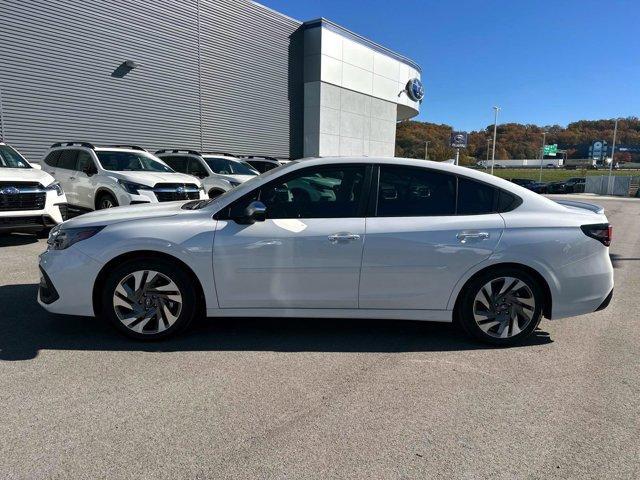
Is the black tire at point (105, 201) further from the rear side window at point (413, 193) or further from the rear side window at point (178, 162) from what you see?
the rear side window at point (413, 193)

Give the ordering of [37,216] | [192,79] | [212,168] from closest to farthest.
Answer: [37,216]
[212,168]
[192,79]

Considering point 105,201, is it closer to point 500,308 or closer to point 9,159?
point 9,159

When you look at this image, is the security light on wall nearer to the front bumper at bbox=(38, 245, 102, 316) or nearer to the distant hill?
the front bumper at bbox=(38, 245, 102, 316)

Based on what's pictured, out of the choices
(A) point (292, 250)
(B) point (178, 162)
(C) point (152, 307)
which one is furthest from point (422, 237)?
(B) point (178, 162)

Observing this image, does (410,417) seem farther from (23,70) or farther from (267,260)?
(23,70)

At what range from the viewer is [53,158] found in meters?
11.1

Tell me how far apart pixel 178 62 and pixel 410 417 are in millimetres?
18132

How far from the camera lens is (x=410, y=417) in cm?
295

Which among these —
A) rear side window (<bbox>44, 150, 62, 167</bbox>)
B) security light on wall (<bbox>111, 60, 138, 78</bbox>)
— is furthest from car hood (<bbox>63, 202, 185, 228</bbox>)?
security light on wall (<bbox>111, 60, 138, 78</bbox>)

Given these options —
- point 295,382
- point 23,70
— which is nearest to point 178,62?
point 23,70

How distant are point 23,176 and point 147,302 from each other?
222 inches

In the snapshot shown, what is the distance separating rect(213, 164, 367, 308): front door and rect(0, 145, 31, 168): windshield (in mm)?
6947

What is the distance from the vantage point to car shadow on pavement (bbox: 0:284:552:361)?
12.9 feet

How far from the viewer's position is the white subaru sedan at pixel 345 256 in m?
3.85
